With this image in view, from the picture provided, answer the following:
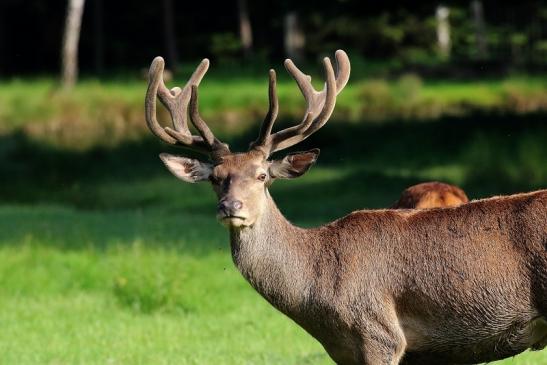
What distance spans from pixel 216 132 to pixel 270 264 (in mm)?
20620

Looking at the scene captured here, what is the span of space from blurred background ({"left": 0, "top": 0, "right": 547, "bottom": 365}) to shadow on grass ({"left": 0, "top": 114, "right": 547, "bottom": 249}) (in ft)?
0.18

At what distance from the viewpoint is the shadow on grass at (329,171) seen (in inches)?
830

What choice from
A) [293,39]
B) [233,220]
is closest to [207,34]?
[293,39]

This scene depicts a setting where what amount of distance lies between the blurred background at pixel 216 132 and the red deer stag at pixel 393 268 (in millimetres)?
2135

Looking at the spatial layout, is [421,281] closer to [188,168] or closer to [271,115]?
[271,115]

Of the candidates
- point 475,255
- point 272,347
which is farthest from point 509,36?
point 475,255

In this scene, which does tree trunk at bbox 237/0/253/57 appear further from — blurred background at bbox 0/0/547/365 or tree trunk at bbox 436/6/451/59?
tree trunk at bbox 436/6/451/59

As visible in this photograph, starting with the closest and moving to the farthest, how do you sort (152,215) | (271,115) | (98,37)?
(271,115) → (152,215) → (98,37)

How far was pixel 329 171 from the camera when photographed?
24.5m

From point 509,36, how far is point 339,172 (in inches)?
689

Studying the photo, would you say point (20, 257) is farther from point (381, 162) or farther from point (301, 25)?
point (301, 25)

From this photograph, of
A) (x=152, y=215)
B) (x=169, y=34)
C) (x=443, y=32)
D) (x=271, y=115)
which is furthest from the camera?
(x=443, y=32)

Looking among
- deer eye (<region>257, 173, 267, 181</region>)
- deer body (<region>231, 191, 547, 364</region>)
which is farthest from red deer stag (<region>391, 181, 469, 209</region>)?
deer eye (<region>257, 173, 267, 181</region>)

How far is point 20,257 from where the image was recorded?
14180mm
